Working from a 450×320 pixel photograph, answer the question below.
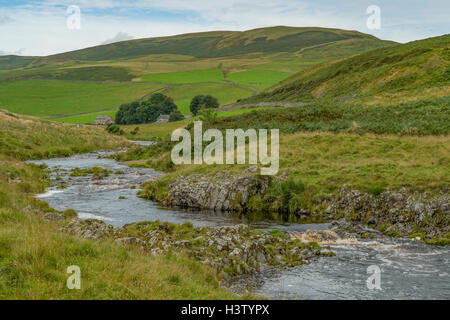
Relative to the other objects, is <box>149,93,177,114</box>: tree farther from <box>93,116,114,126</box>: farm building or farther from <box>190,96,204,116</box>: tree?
<box>93,116,114,126</box>: farm building

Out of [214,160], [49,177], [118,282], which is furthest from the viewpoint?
[49,177]

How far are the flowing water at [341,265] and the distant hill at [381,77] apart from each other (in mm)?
47720

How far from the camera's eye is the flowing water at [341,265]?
54.8ft

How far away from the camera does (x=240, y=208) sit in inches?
1326

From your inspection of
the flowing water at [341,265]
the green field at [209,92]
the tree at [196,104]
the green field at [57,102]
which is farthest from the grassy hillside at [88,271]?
the green field at [57,102]

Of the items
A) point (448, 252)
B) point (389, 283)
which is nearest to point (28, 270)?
point (389, 283)

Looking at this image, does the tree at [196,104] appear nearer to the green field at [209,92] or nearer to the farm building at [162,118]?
the green field at [209,92]

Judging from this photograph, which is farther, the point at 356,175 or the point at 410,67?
the point at 410,67

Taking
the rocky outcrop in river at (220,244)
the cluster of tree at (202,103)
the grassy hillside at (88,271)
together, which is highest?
the cluster of tree at (202,103)

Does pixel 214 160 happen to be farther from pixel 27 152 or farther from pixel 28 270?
pixel 27 152

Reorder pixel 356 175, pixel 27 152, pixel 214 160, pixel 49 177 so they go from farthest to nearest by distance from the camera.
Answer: pixel 27 152 → pixel 49 177 → pixel 214 160 → pixel 356 175

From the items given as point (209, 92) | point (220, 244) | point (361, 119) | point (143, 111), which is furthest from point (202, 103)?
point (220, 244)

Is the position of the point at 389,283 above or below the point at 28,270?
below

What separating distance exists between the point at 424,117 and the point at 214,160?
2446 cm
